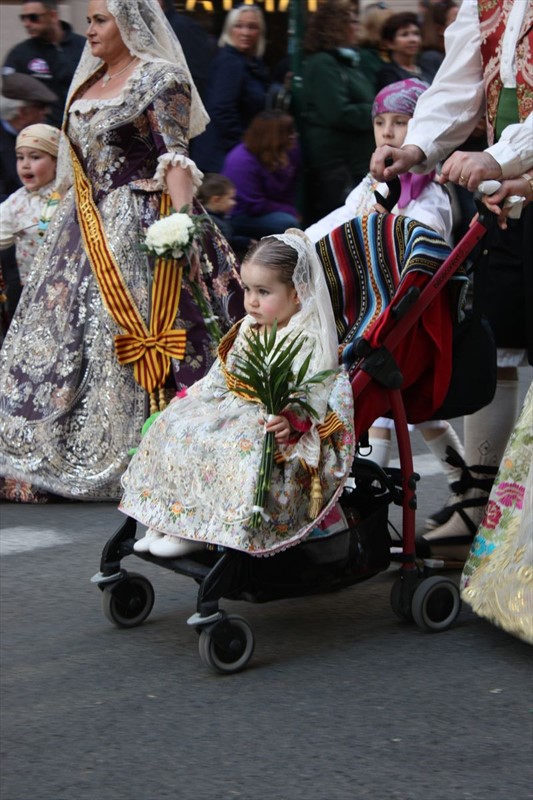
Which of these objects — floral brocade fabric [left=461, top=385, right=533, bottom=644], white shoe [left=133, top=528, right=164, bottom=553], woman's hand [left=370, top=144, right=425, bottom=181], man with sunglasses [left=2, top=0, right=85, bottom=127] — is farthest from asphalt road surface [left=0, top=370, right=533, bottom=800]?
man with sunglasses [left=2, top=0, right=85, bottom=127]

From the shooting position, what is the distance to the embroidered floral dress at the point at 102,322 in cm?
610

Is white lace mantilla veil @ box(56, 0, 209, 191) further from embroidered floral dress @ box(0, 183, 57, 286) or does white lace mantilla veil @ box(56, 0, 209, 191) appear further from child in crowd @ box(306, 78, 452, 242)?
child in crowd @ box(306, 78, 452, 242)

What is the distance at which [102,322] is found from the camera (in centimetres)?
625

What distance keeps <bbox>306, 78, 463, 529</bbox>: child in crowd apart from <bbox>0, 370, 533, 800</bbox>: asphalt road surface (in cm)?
71

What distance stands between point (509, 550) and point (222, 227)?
14.7ft

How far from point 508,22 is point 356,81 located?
4.83 metres

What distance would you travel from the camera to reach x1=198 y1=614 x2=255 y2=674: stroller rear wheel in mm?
3828

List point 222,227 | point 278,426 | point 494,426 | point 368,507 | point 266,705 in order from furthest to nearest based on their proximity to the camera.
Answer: point 222,227 < point 494,426 < point 368,507 < point 278,426 < point 266,705

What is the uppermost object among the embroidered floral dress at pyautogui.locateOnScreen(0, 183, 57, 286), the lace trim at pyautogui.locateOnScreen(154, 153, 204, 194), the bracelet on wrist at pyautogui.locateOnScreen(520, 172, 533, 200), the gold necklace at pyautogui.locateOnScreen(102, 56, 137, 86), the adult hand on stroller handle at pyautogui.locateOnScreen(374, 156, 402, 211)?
the gold necklace at pyautogui.locateOnScreen(102, 56, 137, 86)

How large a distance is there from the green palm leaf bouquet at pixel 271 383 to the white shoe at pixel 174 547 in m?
0.27

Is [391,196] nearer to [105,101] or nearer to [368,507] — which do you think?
[368,507]

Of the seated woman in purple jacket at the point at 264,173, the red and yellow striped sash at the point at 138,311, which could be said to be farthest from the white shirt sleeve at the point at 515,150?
the seated woman in purple jacket at the point at 264,173

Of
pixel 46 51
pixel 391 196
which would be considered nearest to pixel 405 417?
pixel 391 196

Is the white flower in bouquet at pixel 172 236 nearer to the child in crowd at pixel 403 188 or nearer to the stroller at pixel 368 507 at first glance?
the child in crowd at pixel 403 188
